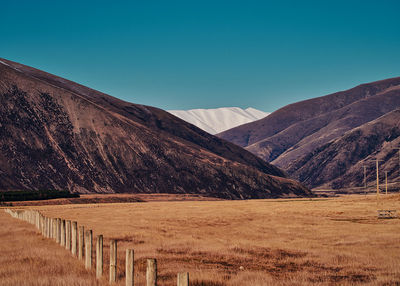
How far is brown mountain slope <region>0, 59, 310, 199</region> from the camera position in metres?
120

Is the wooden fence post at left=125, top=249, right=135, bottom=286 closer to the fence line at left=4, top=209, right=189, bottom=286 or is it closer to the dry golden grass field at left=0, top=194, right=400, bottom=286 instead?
the fence line at left=4, top=209, right=189, bottom=286

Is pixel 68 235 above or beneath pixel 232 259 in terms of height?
above

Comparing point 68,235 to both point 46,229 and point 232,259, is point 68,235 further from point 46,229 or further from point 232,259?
point 232,259

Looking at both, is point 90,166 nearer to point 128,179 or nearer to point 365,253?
point 128,179

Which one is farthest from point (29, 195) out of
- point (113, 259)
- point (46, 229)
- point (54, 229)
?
point (113, 259)

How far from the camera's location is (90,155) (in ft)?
433

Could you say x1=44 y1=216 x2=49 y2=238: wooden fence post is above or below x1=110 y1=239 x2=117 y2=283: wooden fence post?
below

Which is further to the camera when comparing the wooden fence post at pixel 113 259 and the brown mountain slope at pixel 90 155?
the brown mountain slope at pixel 90 155

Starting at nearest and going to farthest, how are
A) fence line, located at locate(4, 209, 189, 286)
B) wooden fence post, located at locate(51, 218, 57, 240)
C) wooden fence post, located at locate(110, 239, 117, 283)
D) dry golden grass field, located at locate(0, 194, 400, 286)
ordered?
fence line, located at locate(4, 209, 189, 286) < wooden fence post, located at locate(110, 239, 117, 283) < dry golden grass field, located at locate(0, 194, 400, 286) < wooden fence post, located at locate(51, 218, 57, 240)

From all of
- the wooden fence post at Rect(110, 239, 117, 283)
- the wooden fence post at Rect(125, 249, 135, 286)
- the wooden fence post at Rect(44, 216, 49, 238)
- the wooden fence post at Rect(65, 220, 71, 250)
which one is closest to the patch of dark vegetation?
the wooden fence post at Rect(44, 216, 49, 238)

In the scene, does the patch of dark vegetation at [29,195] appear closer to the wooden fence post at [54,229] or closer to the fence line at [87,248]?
the fence line at [87,248]

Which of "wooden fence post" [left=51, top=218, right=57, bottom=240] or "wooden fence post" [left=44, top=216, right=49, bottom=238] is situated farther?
"wooden fence post" [left=44, top=216, right=49, bottom=238]

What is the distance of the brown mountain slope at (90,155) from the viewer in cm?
12045

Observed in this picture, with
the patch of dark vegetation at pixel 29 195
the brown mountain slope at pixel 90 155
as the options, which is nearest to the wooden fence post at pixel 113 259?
the patch of dark vegetation at pixel 29 195
